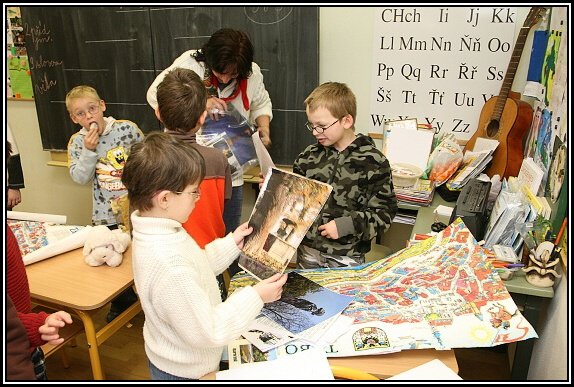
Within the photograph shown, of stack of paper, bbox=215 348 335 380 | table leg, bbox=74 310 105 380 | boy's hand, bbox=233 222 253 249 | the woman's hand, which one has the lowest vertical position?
table leg, bbox=74 310 105 380

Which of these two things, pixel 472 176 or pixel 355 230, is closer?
pixel 355 230

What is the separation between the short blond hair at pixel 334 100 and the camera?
5.21 feet

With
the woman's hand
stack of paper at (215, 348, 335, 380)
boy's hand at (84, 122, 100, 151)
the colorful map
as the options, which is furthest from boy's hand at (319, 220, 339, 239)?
boy's hand at (84, 122, 100, 151)

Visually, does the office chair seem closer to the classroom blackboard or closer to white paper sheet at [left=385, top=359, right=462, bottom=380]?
white paper sheet at [left=385, top=359, right=462, bottom=380]

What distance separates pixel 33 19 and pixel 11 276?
2.73 metres

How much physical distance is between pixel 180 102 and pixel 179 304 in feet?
2.68

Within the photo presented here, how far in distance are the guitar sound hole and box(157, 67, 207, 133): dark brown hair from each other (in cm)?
165

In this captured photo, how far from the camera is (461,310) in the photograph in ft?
3.99

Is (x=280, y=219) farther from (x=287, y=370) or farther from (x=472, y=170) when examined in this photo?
(x=472, y=170)

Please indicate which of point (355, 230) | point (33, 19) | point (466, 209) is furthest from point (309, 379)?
point (33, 19)

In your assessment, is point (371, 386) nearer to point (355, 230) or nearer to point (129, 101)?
point (355, 230)

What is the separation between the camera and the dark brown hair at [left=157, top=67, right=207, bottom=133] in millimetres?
1542

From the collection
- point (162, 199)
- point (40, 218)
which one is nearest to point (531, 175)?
point (162, 199)

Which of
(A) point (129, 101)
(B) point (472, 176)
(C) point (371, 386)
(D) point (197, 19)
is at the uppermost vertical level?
(D) point (197, 19)
